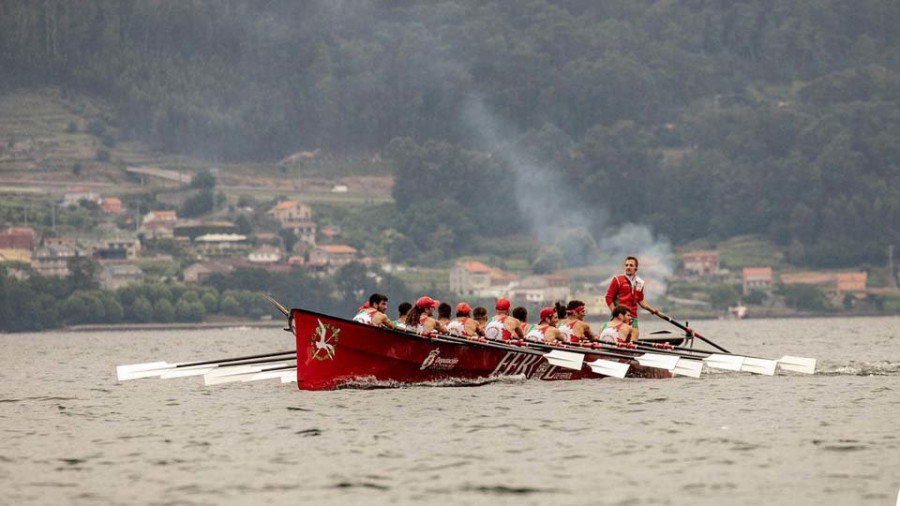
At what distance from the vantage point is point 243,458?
29.1 m

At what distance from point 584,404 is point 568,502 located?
1293 centimetres

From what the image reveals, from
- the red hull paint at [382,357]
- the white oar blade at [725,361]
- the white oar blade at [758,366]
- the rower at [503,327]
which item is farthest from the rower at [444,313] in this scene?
the white oar blade at [758,366]

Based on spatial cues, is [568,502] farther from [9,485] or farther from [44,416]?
[44,416]

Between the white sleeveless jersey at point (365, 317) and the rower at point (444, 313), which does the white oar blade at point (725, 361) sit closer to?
→ the rower at point (444, 313)

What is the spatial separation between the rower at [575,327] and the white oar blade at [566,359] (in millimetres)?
1682

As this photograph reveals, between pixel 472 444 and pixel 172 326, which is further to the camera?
pixel 172 326

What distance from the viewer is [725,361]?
39.1m

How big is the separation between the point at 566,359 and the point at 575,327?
2.15 m

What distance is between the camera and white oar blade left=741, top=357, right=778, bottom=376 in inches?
1503

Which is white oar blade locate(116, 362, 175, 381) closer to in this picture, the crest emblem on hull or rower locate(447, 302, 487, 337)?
the crest emblem on hull

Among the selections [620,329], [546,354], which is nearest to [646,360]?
[620,329]

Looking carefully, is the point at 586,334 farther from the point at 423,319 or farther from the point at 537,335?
the point at 423,319

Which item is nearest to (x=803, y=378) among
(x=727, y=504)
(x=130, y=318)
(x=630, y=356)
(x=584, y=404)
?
(x=630, y=356)

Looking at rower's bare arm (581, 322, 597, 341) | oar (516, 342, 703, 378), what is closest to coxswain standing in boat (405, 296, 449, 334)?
oar (516, 342, 703, 378)
